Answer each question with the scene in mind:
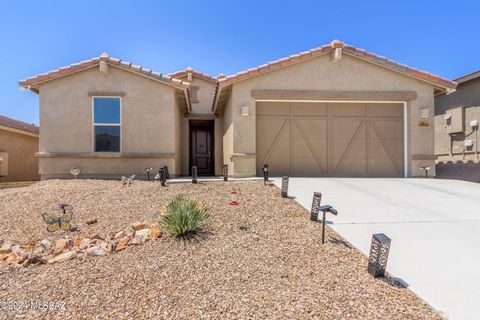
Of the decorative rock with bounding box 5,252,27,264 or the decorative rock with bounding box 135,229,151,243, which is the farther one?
the decorative rock with bounding box 135,229,151,243

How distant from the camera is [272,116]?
33.7 ft

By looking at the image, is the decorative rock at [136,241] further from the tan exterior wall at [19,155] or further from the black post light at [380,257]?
the tan exterior wall at [19,155]

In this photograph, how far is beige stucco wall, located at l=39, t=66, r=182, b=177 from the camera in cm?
983

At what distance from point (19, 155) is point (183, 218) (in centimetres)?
1378

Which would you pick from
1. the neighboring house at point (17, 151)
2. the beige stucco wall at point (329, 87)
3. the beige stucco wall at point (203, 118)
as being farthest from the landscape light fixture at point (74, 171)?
the neighboring house at point (17, 151)

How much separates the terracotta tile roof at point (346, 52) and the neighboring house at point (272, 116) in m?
0.03

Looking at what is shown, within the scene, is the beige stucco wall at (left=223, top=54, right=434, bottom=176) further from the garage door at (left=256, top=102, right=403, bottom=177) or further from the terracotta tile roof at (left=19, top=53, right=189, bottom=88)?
the terracotta tile roof at (left=19, top=53, right=189, bottom=88)

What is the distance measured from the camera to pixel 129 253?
13.5 feet

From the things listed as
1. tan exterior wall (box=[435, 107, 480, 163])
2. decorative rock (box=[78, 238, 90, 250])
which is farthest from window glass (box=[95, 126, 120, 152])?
tan exterior wall (box=[435, 107, 480, 163])

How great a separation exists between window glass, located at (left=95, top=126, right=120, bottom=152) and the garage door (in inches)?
208

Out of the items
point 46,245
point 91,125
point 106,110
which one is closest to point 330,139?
point 106,110

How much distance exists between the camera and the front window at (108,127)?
1002 centimetres

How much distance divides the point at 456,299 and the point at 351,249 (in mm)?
1327

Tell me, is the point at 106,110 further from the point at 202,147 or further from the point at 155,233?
the point at 155,233
